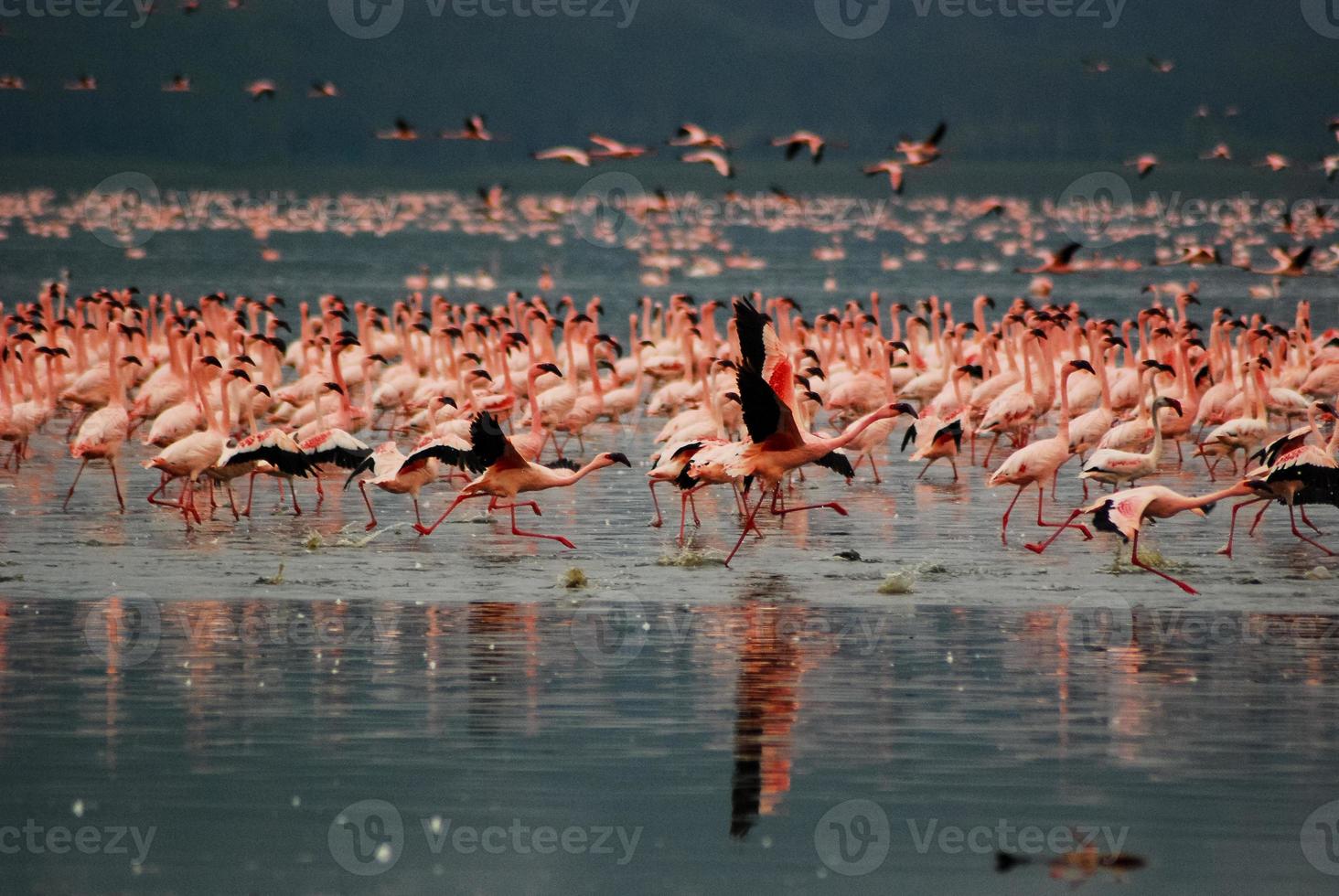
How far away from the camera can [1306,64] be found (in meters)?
199

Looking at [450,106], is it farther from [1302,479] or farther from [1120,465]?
[1302,479]

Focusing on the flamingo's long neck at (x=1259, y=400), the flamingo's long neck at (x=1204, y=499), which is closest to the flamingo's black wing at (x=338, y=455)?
the flamingo's long neck at (x=1204, y=499)

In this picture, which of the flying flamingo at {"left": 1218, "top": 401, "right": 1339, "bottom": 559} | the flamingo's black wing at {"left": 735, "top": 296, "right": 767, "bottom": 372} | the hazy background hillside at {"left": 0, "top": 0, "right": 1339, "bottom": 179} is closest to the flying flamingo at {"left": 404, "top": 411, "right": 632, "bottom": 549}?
the flamingo's black wing at {"left": 735, "top": 296, "right": 767, "bottom": 372}

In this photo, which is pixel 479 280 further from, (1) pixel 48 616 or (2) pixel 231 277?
(1) pixel 48 616

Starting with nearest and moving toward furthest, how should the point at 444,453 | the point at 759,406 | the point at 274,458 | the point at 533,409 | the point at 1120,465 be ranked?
1. the point at 759,406
2. the point at 444,453
3. the point at 274,458
4. the point at 1120,465
5. the point at 533,409

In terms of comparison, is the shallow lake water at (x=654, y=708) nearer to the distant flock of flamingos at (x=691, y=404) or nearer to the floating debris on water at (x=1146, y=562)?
the floating debris on water at (x=1146, y=562)

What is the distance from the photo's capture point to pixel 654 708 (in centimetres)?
898

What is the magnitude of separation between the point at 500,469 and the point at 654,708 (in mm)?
5264

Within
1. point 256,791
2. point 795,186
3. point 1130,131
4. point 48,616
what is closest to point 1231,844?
point 256,791

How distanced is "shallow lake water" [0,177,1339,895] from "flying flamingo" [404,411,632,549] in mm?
374

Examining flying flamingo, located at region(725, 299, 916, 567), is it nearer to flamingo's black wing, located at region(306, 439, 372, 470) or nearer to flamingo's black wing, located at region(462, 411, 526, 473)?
flamingo's black wing, located at region(462, 411, 526, 473)

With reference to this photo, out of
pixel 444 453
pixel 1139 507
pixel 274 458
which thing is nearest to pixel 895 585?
pixel 1139 507

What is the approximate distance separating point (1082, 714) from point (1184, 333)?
13.7 m

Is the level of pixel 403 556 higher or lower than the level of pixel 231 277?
lower
